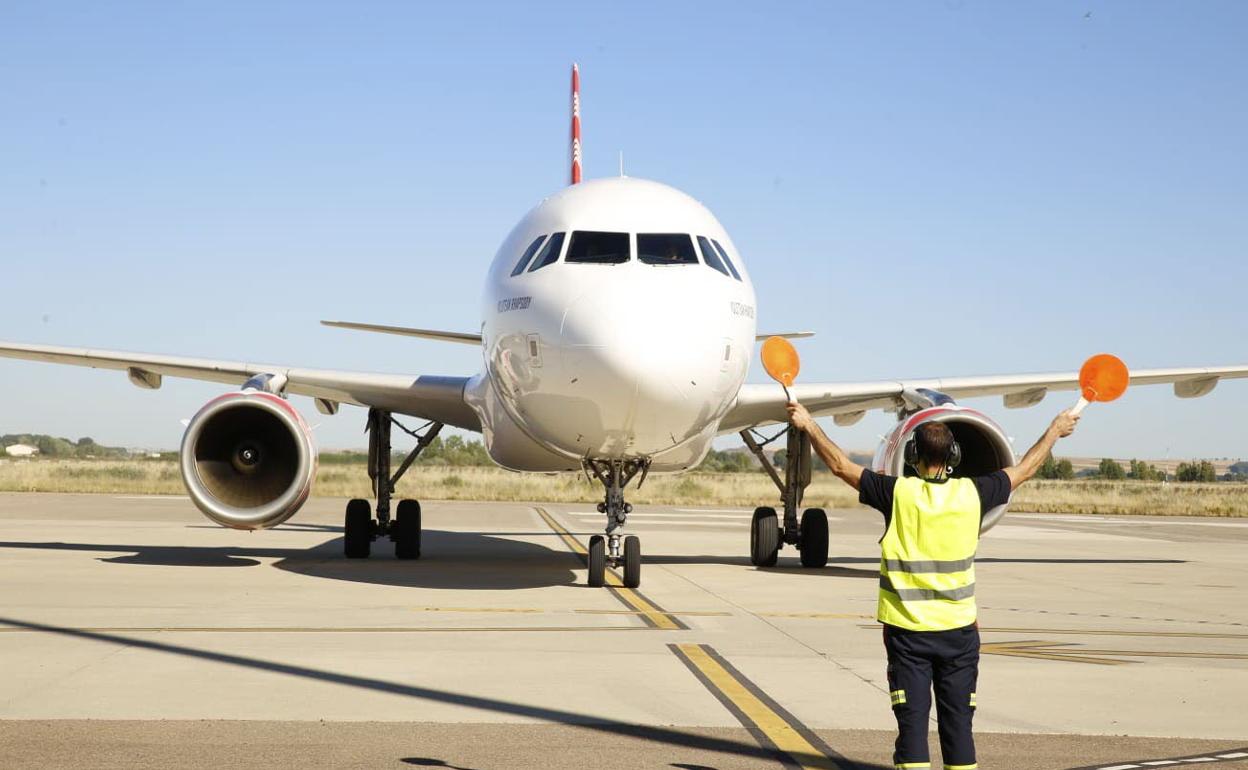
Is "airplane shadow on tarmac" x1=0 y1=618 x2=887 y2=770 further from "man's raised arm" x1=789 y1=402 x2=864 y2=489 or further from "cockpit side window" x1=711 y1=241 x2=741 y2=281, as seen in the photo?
"cockpit side window" x1=711 y1=241 x2=741 y2=281

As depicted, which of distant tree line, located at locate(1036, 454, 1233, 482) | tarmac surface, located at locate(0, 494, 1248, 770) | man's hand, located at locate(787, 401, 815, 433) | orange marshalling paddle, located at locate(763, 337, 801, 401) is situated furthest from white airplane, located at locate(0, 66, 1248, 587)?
distant tree line, located at locate(1036, 454, 1233, 482)

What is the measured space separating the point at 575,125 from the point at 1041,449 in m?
17.8

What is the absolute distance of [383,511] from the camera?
656 inches

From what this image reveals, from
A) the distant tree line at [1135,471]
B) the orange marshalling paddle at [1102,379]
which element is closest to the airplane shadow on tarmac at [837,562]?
the orange marshalling paddle at [1102,379]

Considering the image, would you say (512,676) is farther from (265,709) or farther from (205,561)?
(205,561)

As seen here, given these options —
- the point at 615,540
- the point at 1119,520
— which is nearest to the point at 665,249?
the point at 615,540

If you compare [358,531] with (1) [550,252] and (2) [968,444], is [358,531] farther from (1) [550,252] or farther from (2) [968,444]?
(2) [968,444]

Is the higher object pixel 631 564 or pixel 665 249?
pixel 665 249

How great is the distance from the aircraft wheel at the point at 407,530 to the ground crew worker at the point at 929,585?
11.8m

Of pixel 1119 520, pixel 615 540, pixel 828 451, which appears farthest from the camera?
pixel 1119 520

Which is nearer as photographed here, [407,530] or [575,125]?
[407,530]

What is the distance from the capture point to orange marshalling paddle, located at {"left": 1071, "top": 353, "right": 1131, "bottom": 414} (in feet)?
16.0

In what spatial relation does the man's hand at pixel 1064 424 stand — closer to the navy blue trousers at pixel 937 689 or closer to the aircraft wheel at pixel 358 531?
the navy blue trousers at pixel 937 689

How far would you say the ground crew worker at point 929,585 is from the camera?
14.2ft
